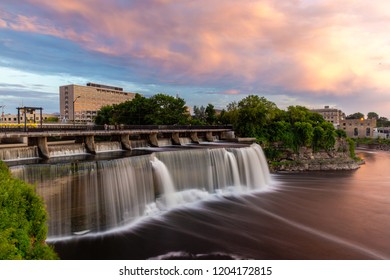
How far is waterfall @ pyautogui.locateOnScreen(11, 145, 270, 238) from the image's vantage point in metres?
16.5

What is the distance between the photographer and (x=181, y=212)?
20.9m

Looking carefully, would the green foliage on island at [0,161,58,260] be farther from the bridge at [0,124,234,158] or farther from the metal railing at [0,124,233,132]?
the metal railing at [0,124,233,132]

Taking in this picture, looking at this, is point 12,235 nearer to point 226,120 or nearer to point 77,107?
point 226,120

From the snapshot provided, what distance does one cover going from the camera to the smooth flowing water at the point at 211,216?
15.2 m

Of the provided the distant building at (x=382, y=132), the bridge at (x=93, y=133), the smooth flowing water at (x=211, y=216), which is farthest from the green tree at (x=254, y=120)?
the distant building at (x=382, y=132)

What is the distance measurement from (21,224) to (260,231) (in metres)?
13.4

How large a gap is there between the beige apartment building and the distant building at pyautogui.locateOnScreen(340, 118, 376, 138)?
113 m

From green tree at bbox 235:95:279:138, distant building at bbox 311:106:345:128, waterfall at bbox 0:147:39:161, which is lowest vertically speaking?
waterfall at bbox 0:147:39:161

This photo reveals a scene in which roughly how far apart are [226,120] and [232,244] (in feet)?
155

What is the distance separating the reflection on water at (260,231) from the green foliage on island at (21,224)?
4.65m

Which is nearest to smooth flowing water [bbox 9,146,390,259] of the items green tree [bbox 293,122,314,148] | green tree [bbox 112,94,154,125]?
green tree [bbox 293,122,314,148]

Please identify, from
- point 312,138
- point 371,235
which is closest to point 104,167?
point 371,235

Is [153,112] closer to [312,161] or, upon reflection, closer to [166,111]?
[166,111]

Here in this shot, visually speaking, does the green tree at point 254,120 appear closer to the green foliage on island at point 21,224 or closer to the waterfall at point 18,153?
the waterfall at point 18,153
